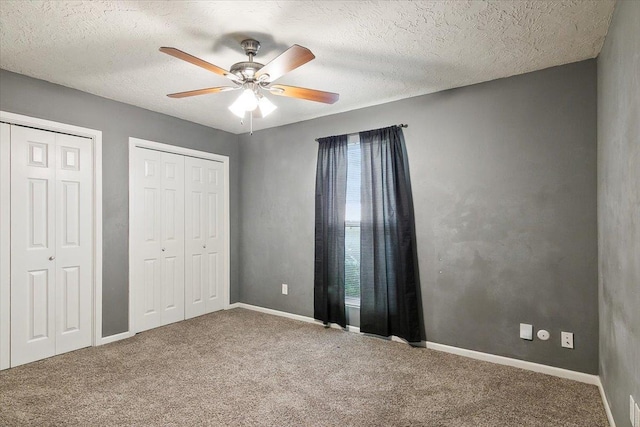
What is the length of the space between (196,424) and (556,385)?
2541 millimetres

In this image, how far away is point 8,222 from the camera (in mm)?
2949

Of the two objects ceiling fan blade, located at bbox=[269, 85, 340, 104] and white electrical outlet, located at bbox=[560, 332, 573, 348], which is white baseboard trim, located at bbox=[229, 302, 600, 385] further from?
ceiling fan blade, located at bbox=[269, 85, 340, 104]

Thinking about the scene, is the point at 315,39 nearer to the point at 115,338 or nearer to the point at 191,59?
the point at 191,59

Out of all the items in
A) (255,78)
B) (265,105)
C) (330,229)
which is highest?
(255,78)

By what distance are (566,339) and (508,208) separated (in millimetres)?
1097

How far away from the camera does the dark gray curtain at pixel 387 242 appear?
3494 mm

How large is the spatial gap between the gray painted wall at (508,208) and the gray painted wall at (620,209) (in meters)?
0.19

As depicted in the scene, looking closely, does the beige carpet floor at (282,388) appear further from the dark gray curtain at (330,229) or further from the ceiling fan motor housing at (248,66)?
the ceiling fan motor housing at (248,66)

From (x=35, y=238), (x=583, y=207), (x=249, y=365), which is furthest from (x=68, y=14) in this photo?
(x=583, y=207)

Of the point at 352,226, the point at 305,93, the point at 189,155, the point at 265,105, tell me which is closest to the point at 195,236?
the point at 189,155

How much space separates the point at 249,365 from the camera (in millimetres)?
3012

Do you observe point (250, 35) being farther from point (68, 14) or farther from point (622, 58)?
point (622, 58)

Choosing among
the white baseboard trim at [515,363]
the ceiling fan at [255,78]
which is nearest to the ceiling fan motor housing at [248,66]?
the ceiling fan at [255,78]

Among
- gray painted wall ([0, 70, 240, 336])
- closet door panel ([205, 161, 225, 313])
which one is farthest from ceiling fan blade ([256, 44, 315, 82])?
closet door panel ([205, 161, 225, 313])
